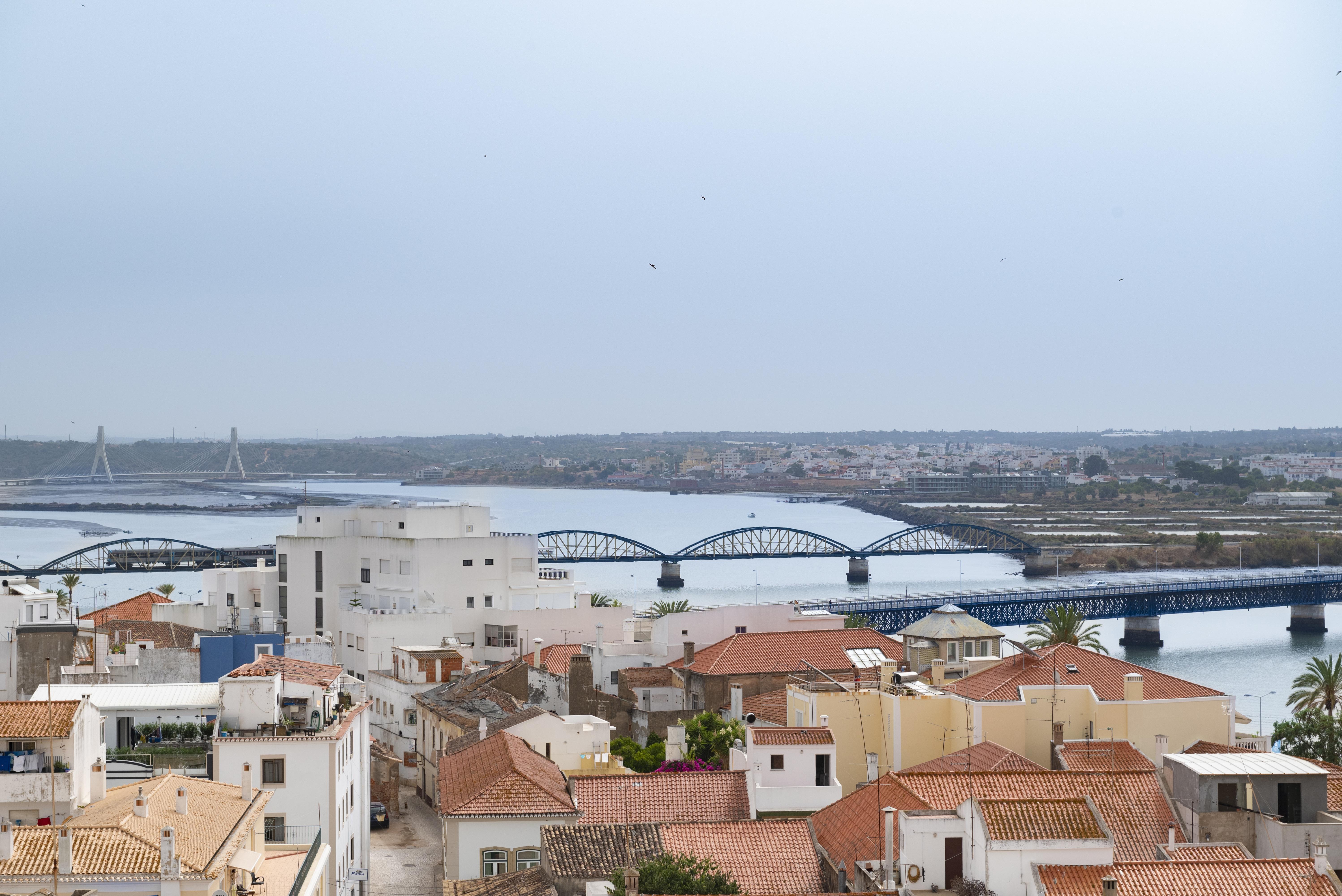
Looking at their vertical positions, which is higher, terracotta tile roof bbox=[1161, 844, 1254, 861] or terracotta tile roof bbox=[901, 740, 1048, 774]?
terracotta tile roof bbox=[1161, 844, 1254, 861]

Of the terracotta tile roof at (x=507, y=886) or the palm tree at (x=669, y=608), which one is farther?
the palm tree at (x=669, y=608)

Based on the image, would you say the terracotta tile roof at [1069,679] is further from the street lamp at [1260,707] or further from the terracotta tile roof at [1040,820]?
the terracotta tile roof at [1040,820]

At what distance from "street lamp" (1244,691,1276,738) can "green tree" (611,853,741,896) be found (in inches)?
635

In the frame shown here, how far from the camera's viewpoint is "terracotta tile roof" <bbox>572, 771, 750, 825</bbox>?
1995 cm

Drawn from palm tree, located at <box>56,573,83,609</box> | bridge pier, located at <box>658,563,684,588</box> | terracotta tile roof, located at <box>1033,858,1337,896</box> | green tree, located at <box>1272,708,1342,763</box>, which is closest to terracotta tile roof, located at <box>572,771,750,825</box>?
terracotta tile roof, located at <box>1033,858,1337,896</box>

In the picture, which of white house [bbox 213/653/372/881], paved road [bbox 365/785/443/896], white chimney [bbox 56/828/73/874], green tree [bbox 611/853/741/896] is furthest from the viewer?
paved road [bbox 365/785/443/896]

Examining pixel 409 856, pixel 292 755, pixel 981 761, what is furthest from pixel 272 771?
pixel 981 761

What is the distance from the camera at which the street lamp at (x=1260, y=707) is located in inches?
1438

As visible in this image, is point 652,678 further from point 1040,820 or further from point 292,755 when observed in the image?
point 1040,820

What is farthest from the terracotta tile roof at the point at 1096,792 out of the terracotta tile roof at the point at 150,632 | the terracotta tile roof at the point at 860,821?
the terracotta tile roof at the point at 150,632

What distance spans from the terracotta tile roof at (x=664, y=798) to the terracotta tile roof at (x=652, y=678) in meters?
12.6

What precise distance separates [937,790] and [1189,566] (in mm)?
107641

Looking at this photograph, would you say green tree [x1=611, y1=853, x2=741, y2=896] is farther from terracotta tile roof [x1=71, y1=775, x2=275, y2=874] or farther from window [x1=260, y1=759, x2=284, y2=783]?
window [x1=260, y1=759, x2=284, y2=783]

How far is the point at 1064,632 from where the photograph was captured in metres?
46.3
